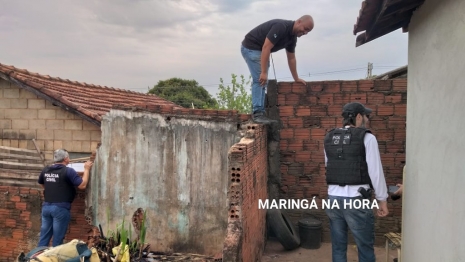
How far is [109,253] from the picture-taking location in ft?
16.3

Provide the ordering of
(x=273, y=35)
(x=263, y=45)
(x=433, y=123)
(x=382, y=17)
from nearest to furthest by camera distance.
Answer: (x=433, y=123), (x=382, y=17), (x=273, y=35), (x=263, y=45)

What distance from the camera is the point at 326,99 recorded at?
5.85m

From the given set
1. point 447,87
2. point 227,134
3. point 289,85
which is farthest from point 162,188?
point 447,87

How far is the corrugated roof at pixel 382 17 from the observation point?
3214 mm

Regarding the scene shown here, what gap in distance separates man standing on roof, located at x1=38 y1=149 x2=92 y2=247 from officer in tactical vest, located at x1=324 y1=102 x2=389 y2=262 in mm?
3666

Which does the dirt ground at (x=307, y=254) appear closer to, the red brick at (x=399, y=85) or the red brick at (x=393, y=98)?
the red brick at (x=393, y=98)

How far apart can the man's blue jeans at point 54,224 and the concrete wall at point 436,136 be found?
4.51 m

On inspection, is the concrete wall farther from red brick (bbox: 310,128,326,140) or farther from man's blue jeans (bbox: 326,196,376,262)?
red brick (bbox: 310,128,326,140)

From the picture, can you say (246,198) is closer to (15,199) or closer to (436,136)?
(436,136)

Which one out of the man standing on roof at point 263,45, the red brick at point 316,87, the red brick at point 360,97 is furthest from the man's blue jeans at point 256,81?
the red brick at point 360,97

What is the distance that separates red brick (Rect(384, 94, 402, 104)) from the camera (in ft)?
18.6

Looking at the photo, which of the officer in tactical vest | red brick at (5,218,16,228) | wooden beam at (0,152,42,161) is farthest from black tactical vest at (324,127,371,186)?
wooden beam at (0,152,42,161)

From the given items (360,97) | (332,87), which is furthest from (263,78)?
(360,97)

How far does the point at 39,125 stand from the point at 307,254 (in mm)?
5594
